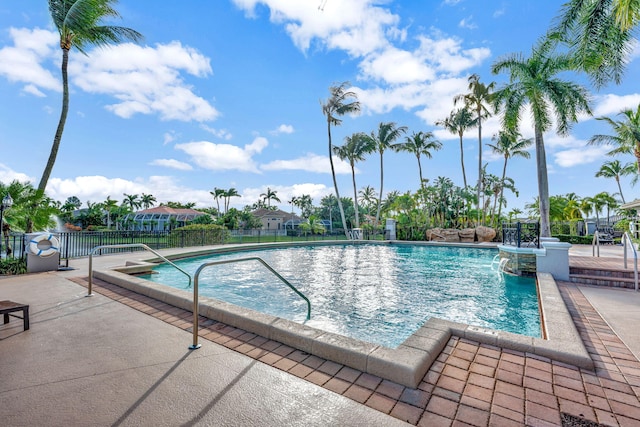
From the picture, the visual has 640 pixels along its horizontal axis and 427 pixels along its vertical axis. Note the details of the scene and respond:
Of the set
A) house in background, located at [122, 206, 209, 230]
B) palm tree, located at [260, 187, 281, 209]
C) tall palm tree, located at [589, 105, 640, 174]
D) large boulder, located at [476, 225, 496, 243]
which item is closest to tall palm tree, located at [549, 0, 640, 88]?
tall palm tree, located at [589, 105, 640, 174]

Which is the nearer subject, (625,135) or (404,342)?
(404,342)

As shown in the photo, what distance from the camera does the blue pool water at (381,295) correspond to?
167 inches

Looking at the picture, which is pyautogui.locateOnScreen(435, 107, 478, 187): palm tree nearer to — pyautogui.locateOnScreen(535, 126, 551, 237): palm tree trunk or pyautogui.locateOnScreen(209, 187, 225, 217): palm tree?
pyautogui.locateOnScreen(535, 126, 551, 237): palm tree trunk

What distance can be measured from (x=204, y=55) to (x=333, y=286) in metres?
8.58

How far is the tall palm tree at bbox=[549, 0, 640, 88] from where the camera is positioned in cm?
685

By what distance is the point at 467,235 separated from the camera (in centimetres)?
1864

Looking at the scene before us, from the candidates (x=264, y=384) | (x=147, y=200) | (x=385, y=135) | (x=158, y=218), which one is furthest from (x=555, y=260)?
(x=147, y=200)

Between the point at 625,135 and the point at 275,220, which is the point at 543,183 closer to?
the point at 625,135

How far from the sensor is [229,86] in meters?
A: 11.5

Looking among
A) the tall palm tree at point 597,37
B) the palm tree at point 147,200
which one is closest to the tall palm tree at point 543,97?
the tall palm tree at point 597,37

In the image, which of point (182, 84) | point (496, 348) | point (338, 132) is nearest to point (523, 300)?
point (496, 348)

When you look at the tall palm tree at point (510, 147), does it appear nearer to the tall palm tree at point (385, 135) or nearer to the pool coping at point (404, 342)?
the tall palm tree at point (385, 135)

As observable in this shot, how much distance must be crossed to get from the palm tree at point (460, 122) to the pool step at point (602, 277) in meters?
18.2

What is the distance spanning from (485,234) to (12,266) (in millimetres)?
20772
